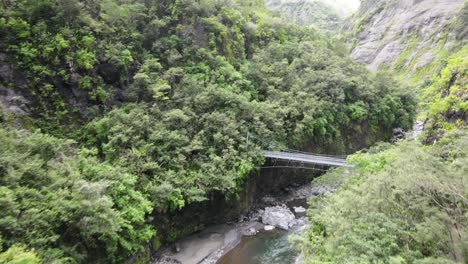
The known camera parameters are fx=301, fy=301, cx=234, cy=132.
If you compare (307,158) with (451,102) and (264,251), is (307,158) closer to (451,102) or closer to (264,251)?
(264,251)

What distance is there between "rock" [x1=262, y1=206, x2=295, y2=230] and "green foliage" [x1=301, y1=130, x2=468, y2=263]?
28.3 ft

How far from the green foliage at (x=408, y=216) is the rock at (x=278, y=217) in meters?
8.64

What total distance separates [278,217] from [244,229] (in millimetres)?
2558

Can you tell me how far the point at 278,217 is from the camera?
64.3 ft

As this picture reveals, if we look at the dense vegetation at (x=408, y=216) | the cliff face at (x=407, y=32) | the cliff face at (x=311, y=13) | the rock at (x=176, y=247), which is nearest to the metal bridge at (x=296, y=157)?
the dense vegetation at (x=408, y=216)

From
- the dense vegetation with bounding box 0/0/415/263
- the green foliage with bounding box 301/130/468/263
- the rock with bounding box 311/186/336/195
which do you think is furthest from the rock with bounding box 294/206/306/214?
the green foliage with bounding box 301/130/468/263

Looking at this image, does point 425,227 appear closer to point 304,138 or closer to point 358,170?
point 358,170

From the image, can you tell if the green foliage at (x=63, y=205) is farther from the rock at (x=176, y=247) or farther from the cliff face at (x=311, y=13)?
the cliff face at (x=311, y=13)

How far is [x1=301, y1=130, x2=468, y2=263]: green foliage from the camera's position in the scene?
24.1 feet

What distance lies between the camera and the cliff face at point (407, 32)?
59031 mm

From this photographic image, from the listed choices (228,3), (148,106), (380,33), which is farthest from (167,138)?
(380,33)

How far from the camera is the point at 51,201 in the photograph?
10.1 m

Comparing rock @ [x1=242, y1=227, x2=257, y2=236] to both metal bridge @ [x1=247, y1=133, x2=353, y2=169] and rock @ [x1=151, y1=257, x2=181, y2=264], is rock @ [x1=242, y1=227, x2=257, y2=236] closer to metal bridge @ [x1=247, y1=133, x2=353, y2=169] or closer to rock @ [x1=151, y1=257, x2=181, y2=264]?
rock @ [x1=151, y1=257, x2=181, y2=264]

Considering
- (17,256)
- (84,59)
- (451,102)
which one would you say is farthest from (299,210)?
(84,59)
